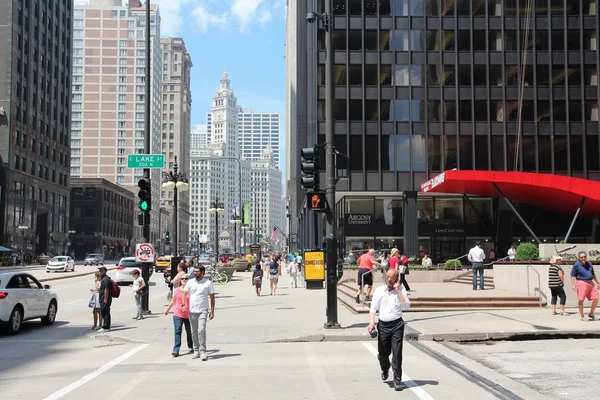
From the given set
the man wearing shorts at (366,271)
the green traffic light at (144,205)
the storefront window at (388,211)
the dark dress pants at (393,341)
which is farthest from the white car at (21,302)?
the storefront window at (388,211)

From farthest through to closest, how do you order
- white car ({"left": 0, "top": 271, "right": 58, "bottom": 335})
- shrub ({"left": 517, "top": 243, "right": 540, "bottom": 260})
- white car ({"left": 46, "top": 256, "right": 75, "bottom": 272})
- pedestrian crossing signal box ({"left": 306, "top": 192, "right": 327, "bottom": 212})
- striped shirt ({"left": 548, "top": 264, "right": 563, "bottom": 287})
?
white car ({"left": 46, "top": 256, "right": 75, "bottom": 272}), shrub ({"left": 517, "top": 243, "right": 540, "bottom": 260}), striped shirt ({"left": 548, "top": 264, "right": 563, "bottom": 287}), white car ({"left": 0, "top": 271, "right": 58, "bottom": 335}), pedestrian crossing signal box ({"left": 306, "top": 192, "right": 327, "bottom": 212})

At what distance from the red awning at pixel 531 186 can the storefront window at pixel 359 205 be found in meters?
9.51

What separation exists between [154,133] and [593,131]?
132m

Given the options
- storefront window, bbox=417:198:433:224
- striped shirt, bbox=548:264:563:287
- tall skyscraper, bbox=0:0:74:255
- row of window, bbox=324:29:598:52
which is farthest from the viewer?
tall skyscraper, bbox=0:0:74:255

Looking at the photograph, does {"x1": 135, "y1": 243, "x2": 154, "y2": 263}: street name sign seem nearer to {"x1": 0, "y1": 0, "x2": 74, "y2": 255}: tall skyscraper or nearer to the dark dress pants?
the dark dress pants

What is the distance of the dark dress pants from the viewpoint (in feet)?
29.5

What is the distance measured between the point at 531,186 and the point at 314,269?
43.0ft

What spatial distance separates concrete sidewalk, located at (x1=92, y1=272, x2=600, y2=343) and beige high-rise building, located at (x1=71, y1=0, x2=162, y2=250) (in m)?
137

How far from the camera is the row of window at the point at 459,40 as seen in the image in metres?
52.3

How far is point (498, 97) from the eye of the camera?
52.1 m

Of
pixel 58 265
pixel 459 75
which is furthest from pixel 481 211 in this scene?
pixel 58 265

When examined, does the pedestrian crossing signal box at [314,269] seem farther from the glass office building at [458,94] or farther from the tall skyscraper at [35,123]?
the tall skyscraper at [35,123]

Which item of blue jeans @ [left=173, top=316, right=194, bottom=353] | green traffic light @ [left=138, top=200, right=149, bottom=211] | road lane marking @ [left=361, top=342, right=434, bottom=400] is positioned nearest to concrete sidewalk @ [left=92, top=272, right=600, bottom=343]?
blue jeans @ [left=173, top=316, right=194, bottom=353]

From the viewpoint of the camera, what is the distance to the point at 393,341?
903 centimetres
